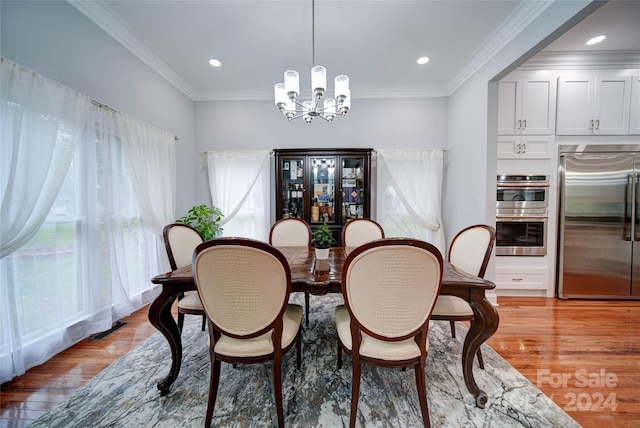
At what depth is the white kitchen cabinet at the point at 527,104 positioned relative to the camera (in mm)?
2646

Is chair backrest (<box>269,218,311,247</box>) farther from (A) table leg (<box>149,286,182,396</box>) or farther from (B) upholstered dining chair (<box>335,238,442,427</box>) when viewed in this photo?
(B) upholstered dining chair (<box>335,238,442,427</box>)

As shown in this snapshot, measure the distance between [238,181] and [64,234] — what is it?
1.96 metres

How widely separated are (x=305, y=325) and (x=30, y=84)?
2743 mm

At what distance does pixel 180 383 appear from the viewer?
147cm

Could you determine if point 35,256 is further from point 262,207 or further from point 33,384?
point 262,207

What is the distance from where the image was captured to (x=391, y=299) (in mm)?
1066

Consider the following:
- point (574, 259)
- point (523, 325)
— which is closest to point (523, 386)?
point (523, 325)

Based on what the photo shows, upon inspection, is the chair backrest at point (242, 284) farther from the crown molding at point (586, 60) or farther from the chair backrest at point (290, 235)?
the crown molding at point (586, 60)

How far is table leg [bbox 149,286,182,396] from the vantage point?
1.31 meters

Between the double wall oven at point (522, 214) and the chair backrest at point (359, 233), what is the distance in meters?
1.61

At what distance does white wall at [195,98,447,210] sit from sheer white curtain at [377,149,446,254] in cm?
23

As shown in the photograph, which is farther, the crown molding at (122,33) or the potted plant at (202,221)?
the potted plant at (202,221)

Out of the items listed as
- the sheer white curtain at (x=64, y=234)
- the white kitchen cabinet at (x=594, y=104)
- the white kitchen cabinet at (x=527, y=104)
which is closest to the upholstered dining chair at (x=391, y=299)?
the sheer white curtain at (x=64, y=234)

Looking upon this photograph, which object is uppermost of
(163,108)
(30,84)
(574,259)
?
(163,108)
